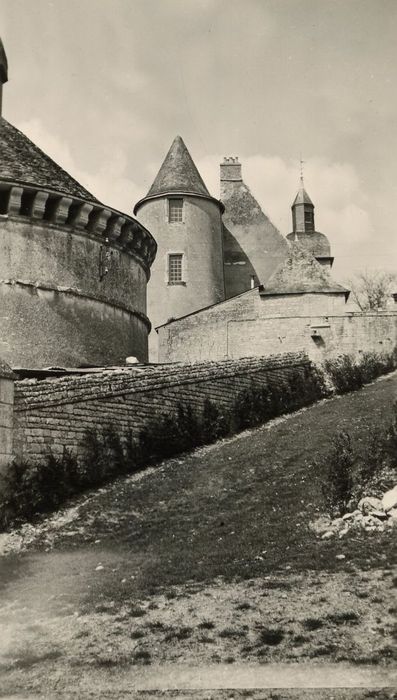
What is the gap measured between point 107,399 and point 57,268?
5872mm

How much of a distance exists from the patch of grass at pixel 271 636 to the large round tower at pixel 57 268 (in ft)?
38.4

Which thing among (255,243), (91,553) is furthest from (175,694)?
(255,243)

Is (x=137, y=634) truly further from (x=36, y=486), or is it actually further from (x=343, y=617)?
(x=36, y=486)

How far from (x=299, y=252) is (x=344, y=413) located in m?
12.6

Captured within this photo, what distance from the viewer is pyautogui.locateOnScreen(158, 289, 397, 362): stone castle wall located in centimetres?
2411

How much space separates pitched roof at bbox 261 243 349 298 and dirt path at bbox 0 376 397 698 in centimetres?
1498

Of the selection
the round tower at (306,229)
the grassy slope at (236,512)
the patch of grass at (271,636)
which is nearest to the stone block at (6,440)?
the grassy slope at (236,512)

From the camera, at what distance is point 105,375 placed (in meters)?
13.4

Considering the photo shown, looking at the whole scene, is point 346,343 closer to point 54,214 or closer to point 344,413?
point 344,413

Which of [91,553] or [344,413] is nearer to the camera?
[91,553]

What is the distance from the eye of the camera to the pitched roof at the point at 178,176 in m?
34.7

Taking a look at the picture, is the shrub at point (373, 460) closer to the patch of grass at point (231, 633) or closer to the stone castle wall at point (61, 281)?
the patch of grass at point (231, 633)

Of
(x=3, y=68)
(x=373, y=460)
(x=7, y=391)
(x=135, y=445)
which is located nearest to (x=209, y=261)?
(x=3, y=68)

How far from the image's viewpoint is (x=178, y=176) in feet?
115
